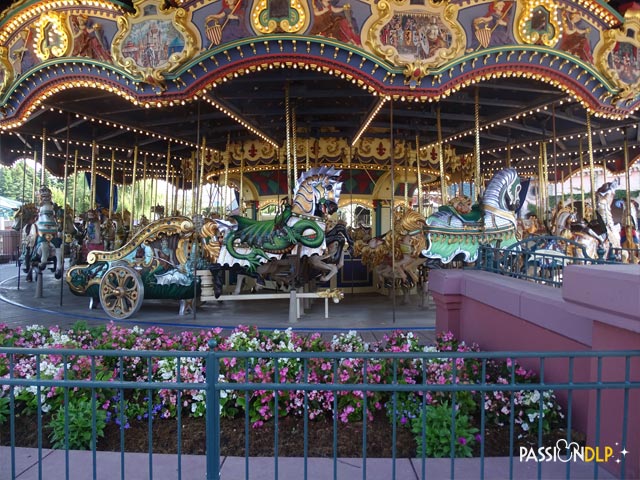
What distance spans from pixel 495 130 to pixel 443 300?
10.2 m

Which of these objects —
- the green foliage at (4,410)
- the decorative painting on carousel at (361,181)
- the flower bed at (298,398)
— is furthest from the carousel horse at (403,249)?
the green foliage at (4,410)

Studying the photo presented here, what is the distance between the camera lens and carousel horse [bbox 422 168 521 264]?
33.3ft

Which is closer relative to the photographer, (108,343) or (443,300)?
(108,343)

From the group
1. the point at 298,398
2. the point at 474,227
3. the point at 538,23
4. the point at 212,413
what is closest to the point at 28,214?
the point at 474,227

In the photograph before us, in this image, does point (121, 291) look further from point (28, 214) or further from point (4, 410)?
point (28, 214)

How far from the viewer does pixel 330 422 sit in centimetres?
435

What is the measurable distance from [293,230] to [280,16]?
3.58 m

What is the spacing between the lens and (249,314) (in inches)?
408

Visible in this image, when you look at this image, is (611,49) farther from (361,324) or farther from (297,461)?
(297,461)

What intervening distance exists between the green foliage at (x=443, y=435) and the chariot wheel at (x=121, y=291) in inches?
279

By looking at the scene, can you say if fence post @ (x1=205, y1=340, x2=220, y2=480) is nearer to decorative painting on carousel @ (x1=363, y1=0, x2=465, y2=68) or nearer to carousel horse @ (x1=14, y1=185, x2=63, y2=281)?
decorative painting on carousel @ (x1=363, y1=0, x2=465, y2=68)

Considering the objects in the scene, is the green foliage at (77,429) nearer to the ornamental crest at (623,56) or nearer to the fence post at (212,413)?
the fence post at (212,413)

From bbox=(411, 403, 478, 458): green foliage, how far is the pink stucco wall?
804 mm

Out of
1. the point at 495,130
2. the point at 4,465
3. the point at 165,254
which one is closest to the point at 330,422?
the point at 4,465
